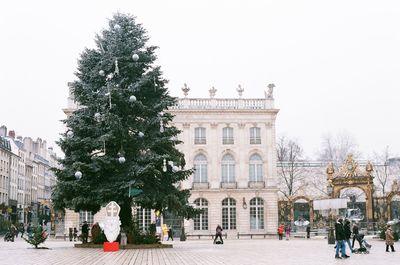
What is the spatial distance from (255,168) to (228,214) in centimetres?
502

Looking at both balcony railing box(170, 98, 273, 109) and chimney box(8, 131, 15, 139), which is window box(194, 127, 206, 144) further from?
chimney box(8, 131, 15, 139)

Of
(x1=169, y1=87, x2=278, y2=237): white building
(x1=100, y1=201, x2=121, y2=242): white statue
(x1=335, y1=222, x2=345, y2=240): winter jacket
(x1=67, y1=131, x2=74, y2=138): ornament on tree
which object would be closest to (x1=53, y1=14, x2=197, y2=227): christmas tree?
(x1=67, y1=131, x2=74, y2=138): ornament on tree

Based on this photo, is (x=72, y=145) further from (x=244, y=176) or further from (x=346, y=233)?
(x=244, y=176)

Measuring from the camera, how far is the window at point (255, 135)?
53.9 m

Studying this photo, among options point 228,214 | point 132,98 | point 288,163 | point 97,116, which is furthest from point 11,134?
point 132,98

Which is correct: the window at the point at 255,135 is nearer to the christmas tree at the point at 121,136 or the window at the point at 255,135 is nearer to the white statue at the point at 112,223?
the christmas tree at the point at 121,136

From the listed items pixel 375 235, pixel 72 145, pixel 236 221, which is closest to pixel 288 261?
pixel 72 145

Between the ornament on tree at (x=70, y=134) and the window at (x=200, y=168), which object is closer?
the ornament on tree at (x=70, y=134)

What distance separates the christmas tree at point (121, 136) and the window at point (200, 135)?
24547 millimetres

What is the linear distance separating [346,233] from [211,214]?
3083cm

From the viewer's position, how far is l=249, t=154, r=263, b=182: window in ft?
176

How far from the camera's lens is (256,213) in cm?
5297

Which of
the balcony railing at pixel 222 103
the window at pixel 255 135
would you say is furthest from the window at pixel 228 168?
the balcony railing at pixel 222 103

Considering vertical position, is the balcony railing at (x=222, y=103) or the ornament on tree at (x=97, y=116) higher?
the balcony railing at (x=222, y=103)
